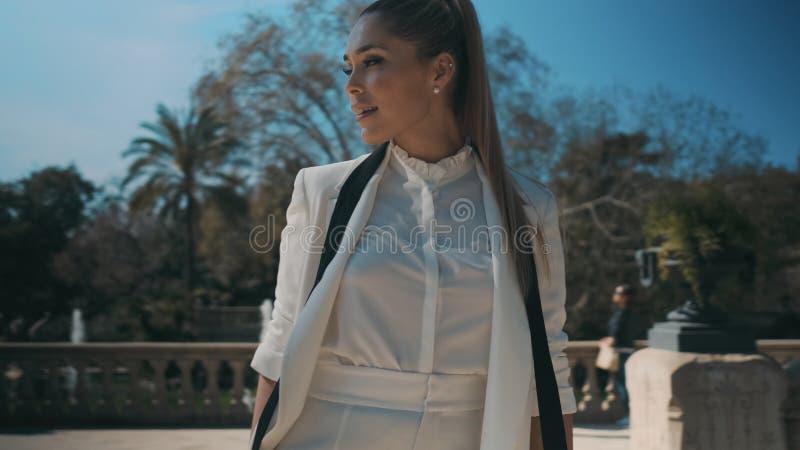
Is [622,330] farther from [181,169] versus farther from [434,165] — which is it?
[181,169]

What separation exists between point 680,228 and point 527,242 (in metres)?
3.08

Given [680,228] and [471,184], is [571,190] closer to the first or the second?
[680,228]

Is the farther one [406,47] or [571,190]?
[571,190]

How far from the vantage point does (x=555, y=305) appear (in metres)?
1.56

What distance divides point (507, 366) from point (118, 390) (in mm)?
7544

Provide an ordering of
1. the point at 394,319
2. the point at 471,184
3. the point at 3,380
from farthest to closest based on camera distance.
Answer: the point at 3,380 < the point at 471,184 < the point at 394,319

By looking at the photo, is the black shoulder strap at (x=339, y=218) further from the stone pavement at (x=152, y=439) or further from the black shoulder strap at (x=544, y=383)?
the stone pavement at (x=152, y=439)

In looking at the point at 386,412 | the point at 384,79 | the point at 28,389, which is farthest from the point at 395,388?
the point at 28,389

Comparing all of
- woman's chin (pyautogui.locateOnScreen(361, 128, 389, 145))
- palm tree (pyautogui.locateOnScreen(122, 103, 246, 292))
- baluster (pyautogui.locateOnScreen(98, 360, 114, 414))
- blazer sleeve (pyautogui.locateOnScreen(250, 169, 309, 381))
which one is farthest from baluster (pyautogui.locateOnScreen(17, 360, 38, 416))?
palm tree (pyautogui.locateOnScreen(122, 103, 246, 292))

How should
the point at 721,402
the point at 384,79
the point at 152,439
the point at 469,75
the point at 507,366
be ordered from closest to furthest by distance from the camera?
the point at 507,366
the point at 384,79
the point at 469,75
the point at 721,402
the point at 152,439

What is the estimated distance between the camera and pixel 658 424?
3723 mm

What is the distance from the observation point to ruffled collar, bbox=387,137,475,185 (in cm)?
164

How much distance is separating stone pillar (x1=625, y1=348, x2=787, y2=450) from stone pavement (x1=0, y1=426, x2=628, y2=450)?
3.29m

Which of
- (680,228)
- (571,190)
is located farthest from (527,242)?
(571,190)
